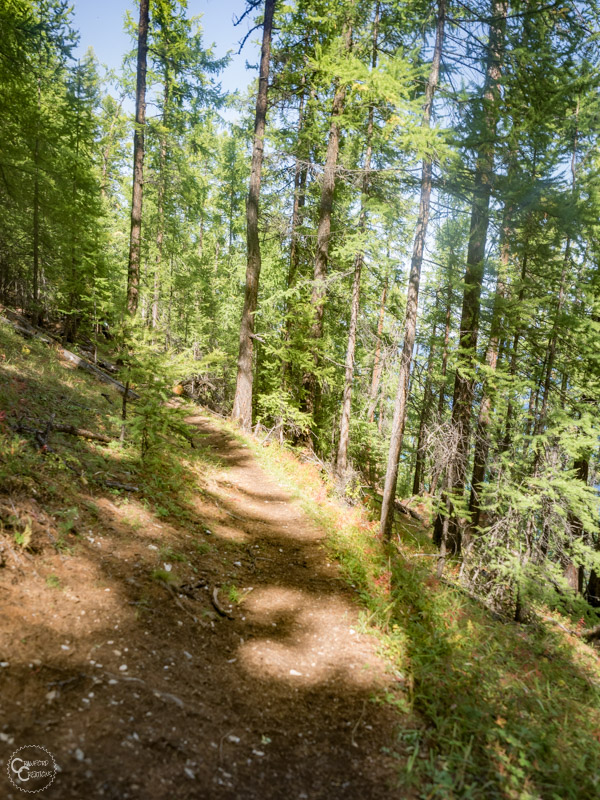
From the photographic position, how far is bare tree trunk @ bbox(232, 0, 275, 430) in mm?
12742

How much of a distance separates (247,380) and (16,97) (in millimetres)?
10624

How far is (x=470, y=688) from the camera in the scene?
14.7ft

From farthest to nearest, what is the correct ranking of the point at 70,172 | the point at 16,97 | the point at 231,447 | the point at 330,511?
1. the point at 70,172
2. the point at 231,447
3. the point at 16,97
4. the point at 330,511

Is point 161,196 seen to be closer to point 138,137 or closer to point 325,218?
point 138,137

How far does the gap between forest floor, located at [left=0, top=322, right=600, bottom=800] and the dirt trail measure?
2cm

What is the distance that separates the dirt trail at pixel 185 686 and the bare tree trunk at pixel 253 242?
8.47 meters

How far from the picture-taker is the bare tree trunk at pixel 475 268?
7.71m

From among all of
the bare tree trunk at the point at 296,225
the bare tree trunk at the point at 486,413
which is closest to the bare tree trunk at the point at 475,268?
the bare tree trunk at the point at 486,413

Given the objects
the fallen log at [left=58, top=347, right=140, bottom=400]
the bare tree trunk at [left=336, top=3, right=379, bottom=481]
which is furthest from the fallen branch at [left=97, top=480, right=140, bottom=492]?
the fallen log at [left=58, top=347, right=140, bottom=400]

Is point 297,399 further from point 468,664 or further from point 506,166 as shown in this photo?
point 468,664

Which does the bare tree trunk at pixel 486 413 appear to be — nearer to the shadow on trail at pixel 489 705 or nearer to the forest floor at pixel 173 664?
the shadow on trail at pixel 489 705

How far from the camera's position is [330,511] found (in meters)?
9.17

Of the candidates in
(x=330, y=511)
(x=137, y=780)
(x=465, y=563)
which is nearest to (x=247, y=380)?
(x=330, y=511)

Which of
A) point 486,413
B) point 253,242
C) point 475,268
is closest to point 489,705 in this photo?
point 486,413
